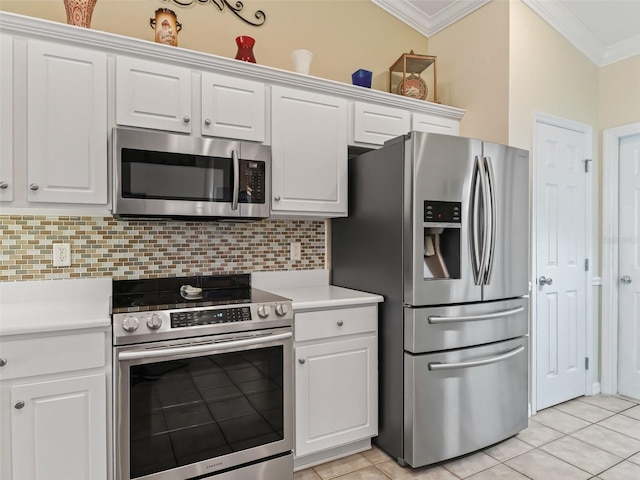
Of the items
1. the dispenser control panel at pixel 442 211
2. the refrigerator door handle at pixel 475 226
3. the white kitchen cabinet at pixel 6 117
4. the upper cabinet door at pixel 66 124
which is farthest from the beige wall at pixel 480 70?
the white kitchen cabinet at pixel 6 117

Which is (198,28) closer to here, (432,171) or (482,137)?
(432,171)

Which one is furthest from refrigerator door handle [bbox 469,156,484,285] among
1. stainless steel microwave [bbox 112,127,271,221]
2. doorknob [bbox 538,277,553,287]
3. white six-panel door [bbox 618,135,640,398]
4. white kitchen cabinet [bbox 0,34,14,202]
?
white kitchen cabinet [bbox 0,34,14,202]

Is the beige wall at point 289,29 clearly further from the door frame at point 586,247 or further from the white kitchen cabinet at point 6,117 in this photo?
the door frame at point 586,247

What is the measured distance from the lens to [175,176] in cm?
200

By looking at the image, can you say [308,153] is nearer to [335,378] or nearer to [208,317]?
[208,317]

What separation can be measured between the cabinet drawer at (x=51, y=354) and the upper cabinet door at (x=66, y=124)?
66cm

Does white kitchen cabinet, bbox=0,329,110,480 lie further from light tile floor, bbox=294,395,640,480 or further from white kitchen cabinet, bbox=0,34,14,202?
light tile floor, bbox=294,395,640,480

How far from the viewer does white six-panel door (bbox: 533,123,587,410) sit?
9.53 ft

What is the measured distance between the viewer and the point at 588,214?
323cm

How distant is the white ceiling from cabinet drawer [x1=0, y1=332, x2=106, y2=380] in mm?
3194

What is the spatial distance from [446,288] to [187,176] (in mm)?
1529

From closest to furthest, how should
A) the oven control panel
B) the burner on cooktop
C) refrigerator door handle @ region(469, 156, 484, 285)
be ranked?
the oven control panel → the burner on cooktop → refrigerator door handle @ region(469, 156, 484, 285)

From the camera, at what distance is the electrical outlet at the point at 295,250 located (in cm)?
276

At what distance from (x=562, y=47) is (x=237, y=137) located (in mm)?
2727
